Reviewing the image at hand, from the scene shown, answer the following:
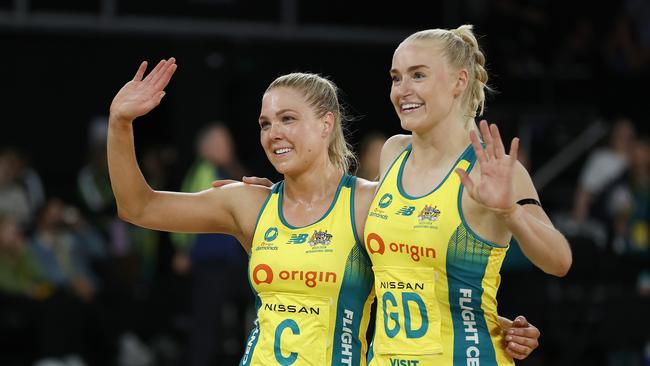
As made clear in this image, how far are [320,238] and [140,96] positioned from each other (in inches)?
32.8

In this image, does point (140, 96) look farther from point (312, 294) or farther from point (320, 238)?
point (312, 294)

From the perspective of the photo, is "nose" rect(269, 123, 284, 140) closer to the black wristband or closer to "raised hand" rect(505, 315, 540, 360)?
the black wristband

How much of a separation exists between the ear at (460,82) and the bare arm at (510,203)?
1.26ft

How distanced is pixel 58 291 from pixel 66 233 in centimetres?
69

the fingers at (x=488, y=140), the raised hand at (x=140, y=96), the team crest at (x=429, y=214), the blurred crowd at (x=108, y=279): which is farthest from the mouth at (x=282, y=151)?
the blurred crowd at (x=108, y=279)

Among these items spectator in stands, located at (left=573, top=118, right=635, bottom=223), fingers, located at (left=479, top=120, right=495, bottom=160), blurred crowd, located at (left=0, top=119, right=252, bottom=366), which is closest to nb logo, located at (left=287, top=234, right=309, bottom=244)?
fingers, located at (left=479, top=120, right=495, bottom=160)

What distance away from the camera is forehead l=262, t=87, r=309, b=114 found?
4454 millimetres

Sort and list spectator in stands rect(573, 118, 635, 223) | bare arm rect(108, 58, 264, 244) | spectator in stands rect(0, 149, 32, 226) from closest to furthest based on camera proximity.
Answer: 1. bare arm rect(108, 58, 264, 244)
2. spectator in stands rect(573, 118, 635, 223)
3. spectator in stands rect(0, 149, 32, 226)

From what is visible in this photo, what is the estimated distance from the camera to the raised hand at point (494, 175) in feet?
12.6

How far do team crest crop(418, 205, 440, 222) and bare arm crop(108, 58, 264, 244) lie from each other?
0.72m

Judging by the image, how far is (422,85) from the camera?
168 inches

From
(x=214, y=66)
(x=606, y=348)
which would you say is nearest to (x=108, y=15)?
(x=214, y=66)

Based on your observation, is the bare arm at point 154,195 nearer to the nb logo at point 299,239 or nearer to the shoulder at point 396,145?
the nb logo at point 299,239

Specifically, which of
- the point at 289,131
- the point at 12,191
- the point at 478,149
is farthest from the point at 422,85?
the point at 12,191
